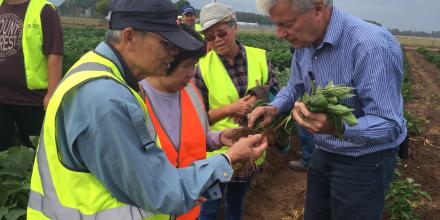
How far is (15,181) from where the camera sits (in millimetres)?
3057

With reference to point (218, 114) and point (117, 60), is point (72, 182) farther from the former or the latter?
point (218, 114)

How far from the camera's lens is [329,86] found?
7.30 feet

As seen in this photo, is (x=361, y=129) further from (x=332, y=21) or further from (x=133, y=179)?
A: (x=133, y=179)

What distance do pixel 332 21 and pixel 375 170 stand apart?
2.72 ft

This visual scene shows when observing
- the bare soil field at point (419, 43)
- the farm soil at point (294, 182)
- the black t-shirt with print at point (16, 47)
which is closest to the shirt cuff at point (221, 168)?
the black t-shirt with print at point (16, 47)

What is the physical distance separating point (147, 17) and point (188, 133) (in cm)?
86

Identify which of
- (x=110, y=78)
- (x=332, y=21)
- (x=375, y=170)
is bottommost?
(x=375, y=170)

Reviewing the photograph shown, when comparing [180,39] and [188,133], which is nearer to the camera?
[180,39]

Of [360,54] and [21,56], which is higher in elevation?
[360,54]

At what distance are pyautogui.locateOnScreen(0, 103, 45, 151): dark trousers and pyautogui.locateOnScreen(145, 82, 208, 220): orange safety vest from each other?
181cm

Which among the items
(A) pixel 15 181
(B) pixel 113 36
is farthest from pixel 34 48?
(B) pixel 113 36

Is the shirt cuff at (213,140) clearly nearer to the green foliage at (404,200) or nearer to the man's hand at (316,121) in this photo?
the man's hand at (316,121)

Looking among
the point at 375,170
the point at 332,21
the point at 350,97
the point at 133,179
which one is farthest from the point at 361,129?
the point at 133,179

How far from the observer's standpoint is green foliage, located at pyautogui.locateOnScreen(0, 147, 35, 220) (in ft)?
9.11
